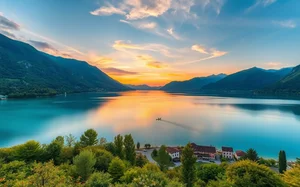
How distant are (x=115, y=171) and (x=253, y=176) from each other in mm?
15925

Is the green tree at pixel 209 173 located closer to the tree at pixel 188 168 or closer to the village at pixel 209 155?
the tree at pixel 188 168

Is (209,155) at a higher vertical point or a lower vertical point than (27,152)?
lower

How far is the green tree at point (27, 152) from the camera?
26677 millimetres

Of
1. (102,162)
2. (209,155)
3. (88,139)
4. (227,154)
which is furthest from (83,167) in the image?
(227,154)

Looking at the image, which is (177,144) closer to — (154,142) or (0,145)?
(154,142)

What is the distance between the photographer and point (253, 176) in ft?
44.8

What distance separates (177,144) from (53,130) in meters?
45.0

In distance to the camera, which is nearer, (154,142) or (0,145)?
(0,145)

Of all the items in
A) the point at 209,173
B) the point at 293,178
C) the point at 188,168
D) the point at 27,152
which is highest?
the point at 293,178

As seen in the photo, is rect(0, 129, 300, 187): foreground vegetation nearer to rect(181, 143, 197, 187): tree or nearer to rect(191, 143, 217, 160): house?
rect(181, 143, 197, 187): tree

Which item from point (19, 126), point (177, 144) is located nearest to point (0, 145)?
point (19, 126)

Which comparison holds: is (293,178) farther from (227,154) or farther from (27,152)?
(27,152)

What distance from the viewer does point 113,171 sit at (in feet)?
75.0

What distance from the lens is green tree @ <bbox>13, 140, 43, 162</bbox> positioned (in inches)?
1050
